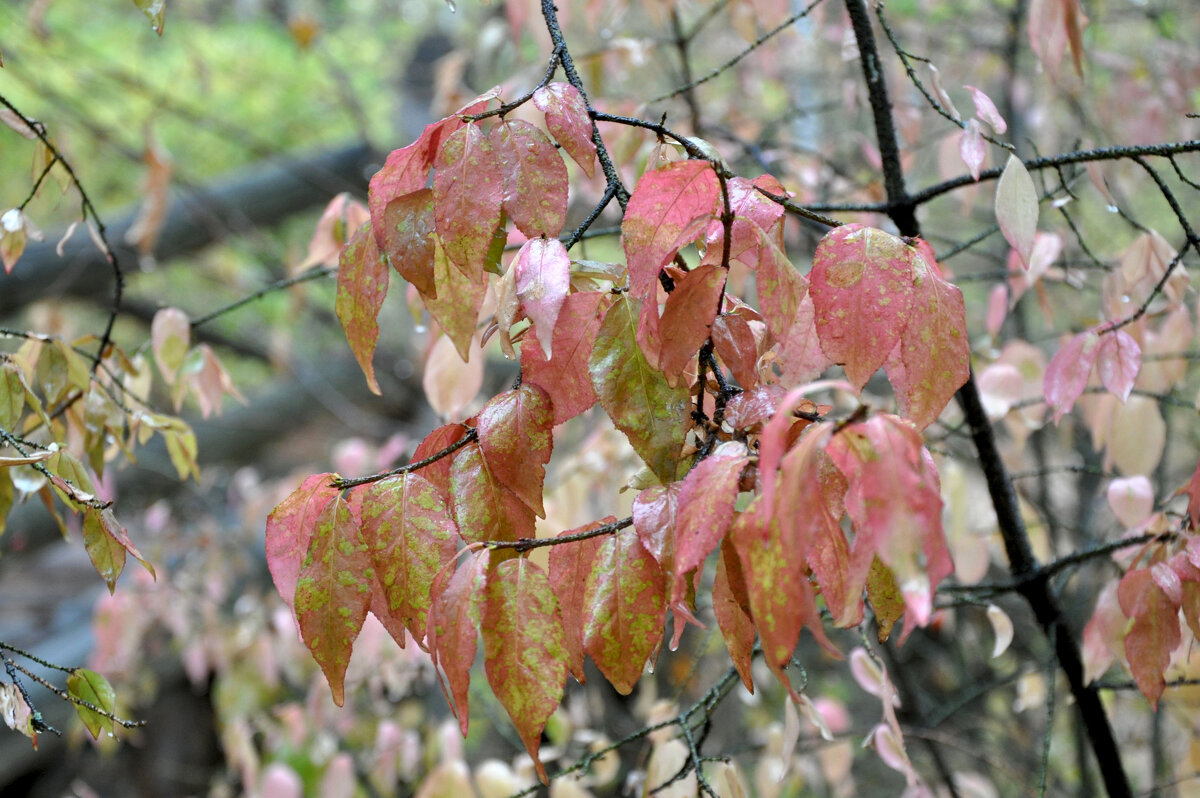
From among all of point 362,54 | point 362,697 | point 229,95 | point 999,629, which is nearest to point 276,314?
point 229,95

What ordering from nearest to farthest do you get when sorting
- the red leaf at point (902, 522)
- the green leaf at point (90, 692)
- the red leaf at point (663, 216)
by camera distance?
1. the red leaf at point (902, 522)
2. the red leaf at point (663, 216)
3. the green leaf at point (90, 692)

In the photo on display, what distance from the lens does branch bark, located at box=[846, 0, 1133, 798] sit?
725 mm

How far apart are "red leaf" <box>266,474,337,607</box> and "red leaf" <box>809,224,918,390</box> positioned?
0.88 feet

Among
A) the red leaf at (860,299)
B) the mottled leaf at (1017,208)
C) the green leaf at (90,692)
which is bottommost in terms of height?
the green leaf at (90,692)

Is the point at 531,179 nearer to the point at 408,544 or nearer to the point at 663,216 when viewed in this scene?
the point at 663,216

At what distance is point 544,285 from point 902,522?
19 cm

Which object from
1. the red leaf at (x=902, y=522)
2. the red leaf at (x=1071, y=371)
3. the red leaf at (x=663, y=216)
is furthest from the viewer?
the red leaf at (x=1071, y=371)

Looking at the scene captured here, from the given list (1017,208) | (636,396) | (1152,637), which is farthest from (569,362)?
(1152,637)

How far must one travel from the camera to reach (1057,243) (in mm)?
851

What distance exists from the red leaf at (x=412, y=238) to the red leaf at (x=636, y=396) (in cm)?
10

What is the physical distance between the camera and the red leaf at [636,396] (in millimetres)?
397

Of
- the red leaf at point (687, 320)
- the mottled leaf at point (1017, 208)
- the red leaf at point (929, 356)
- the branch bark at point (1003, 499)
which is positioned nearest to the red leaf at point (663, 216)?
the red leaf at point (687, 320)

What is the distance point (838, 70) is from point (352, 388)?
6.57 feet

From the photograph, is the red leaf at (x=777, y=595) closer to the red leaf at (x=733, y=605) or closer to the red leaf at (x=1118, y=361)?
the red leaf at (x=733, y=605)
